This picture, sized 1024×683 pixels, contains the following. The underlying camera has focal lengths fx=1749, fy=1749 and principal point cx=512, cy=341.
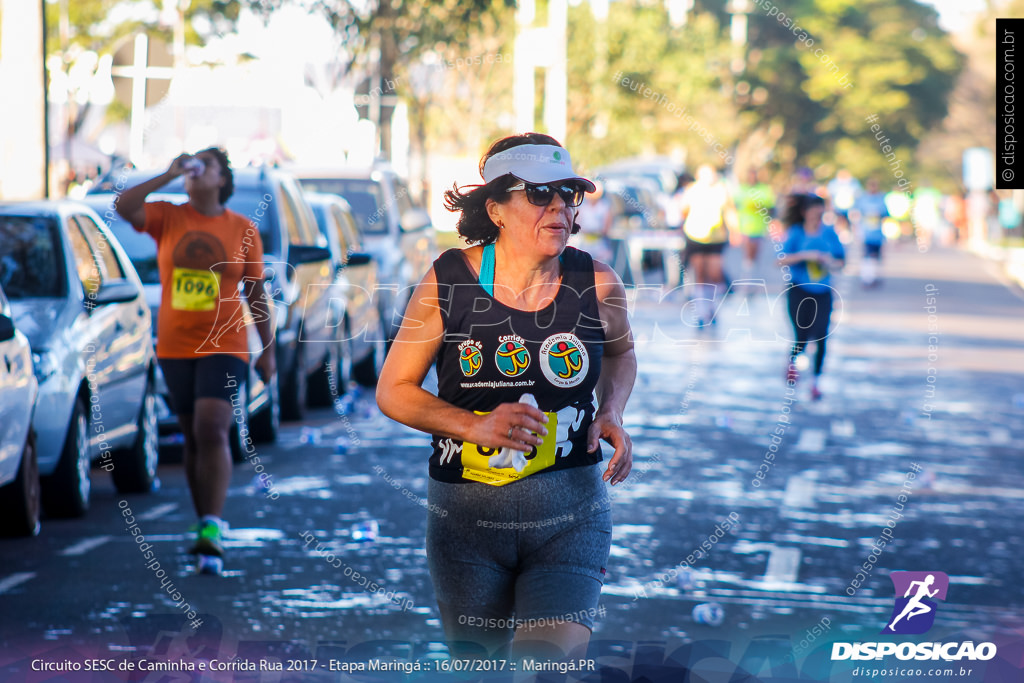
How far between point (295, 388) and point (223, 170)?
4852 millimetres

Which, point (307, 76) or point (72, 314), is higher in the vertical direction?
point (307, 76)

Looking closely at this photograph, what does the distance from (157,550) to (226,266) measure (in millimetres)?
1379

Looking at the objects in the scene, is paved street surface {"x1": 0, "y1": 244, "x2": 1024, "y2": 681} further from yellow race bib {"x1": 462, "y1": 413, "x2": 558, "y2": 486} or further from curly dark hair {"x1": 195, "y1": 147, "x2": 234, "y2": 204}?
curly dark hair {"x1": 195, "y1": 147, "x2": 234, "y2": 204}

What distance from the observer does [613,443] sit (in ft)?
14.5

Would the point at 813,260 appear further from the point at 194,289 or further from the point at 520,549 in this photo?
the point at 520,549

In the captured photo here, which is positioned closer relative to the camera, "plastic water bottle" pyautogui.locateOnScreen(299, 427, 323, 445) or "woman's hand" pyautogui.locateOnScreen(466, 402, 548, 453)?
"woman's hand" pyautogui.locateOnScreen(466, 402, 548, 453)

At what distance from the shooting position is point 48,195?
13.6 m

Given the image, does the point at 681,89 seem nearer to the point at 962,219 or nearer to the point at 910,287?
the point at 910,287

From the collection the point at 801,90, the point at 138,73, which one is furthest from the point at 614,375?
the point at 801,90

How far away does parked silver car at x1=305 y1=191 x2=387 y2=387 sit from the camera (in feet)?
46.4

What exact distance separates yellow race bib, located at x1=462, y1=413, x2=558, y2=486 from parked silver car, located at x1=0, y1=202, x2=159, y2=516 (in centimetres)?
448

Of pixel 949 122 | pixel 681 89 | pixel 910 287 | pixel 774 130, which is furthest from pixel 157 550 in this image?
pixel 949 122

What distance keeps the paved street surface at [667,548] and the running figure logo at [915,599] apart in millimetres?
70

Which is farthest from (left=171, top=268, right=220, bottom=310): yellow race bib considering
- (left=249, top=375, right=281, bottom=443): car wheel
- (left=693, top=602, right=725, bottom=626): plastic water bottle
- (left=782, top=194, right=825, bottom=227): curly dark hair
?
(left=782, top=194, right=825, bottom=227): curly dark hair
